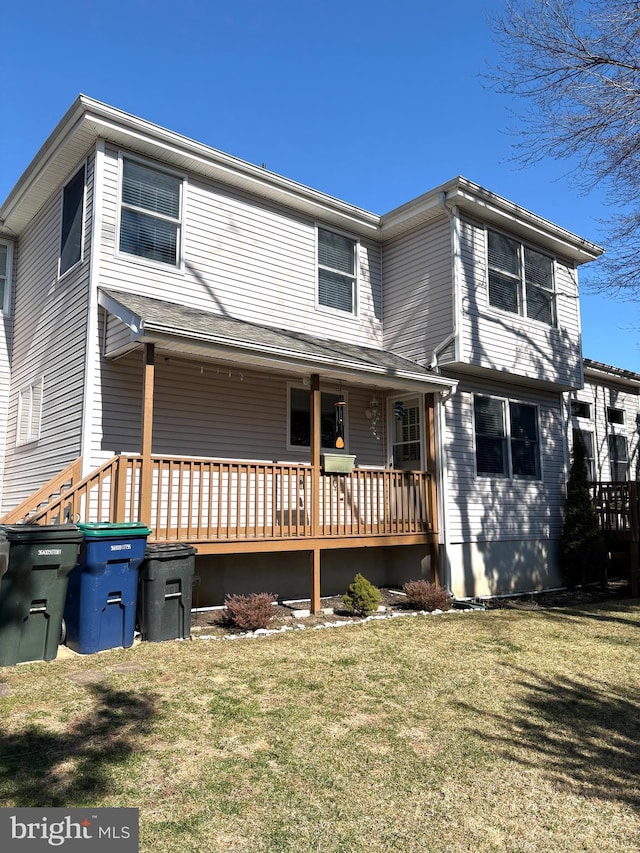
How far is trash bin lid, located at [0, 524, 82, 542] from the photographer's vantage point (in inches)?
237

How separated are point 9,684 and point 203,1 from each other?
38.4 ft

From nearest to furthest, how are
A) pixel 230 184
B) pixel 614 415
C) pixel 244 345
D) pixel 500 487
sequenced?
pixel 244 345
pixel 230 184
pixel 500 487
pixel 614 415

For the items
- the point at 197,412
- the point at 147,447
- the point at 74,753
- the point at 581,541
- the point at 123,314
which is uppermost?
the point at 123,314

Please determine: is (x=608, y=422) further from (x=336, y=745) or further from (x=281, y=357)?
(x=336, y=745)

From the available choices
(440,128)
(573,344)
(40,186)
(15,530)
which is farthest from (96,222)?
(573,344)

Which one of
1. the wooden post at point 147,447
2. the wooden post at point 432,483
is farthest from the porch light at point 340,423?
the wooden post at point 147,447

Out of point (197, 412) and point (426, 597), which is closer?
point (426, 597)

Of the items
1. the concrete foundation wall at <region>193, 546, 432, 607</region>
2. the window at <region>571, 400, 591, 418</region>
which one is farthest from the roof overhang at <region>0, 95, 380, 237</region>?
the window at <region>571, 400, 591, 418</region>

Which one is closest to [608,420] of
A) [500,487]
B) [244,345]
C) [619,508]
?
[619,508]

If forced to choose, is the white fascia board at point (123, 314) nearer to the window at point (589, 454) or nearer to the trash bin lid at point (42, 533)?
the trash bin lid at point (42, 533)

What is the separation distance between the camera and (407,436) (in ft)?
40.6

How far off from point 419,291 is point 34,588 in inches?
346

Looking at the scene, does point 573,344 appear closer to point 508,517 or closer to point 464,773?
point 508,517

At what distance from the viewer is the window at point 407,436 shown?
12.2m
